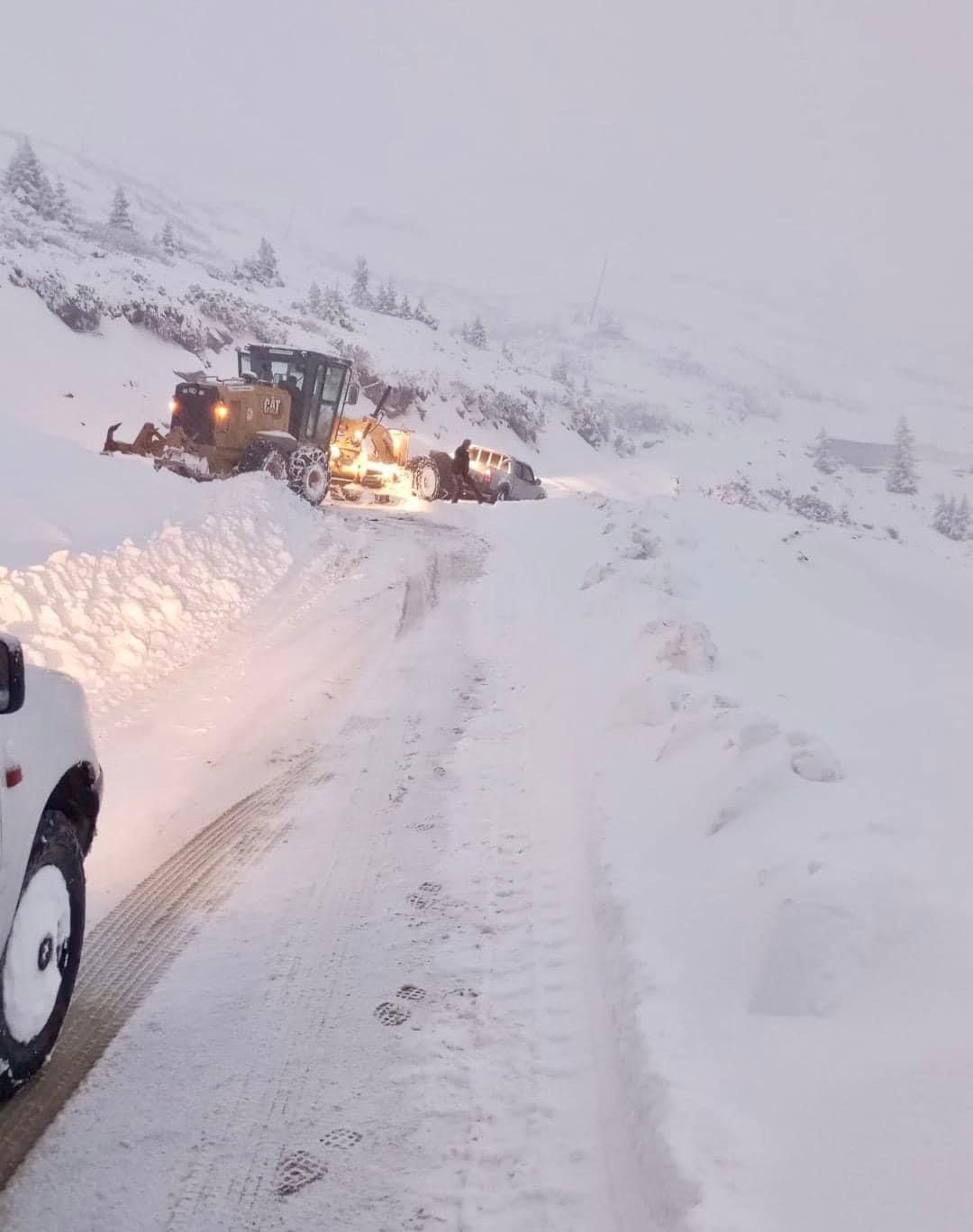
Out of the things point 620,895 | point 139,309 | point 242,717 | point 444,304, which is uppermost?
point 444,304

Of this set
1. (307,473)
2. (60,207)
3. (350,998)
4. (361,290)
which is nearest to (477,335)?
(361,290)

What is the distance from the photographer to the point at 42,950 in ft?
8.65

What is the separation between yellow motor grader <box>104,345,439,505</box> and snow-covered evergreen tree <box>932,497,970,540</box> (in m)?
35.2

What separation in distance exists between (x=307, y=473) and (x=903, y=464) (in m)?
56.9

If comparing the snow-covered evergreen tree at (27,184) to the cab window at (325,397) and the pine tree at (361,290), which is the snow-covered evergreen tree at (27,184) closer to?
the pine tree at (361,290)

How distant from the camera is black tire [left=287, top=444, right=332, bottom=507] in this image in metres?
16.0

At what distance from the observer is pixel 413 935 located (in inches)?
149

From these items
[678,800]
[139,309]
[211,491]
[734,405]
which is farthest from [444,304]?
[678,800]

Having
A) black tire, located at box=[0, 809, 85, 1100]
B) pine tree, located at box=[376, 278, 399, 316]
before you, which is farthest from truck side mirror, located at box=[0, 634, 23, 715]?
pine tree, located at box=[376, 278, 399, 316]

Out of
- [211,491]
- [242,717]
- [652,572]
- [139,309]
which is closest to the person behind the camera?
[242,717]

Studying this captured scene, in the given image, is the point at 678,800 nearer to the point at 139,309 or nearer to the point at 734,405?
the point at 139,309

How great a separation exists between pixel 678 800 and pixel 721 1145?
2444 millimetres

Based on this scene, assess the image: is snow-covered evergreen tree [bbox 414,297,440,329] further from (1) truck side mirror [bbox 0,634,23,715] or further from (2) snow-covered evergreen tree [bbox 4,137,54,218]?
(1) truck side mirror [bbox 0,634,23,715]

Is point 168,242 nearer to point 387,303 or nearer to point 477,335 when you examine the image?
point 387,303
